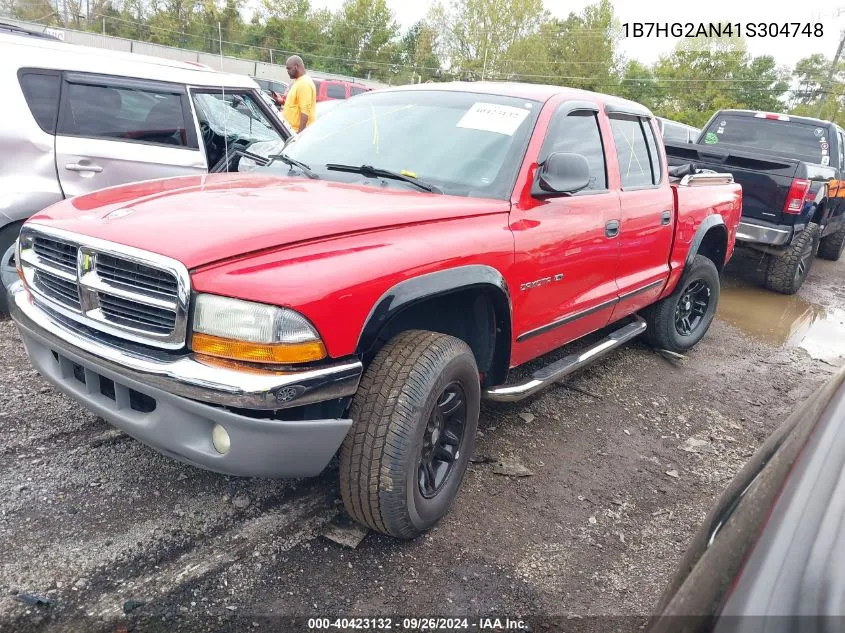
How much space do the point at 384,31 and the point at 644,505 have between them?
7009cm

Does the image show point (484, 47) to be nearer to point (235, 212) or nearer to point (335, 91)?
point (335, 91)

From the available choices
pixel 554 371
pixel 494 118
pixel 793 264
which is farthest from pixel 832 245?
pixel 494 118

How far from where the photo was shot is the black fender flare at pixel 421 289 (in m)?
2.30

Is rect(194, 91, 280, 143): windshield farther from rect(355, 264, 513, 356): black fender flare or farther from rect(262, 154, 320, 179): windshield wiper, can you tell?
rect(355, 264, 513, 356): black fender flare

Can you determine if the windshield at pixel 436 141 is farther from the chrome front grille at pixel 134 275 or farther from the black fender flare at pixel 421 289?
the chrome front grille at pixel 134 275

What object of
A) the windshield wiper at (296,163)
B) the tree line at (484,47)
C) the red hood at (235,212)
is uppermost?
the tree line at (484,47)

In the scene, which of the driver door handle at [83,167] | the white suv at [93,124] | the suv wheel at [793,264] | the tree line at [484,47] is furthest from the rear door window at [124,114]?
the tree line at [484,47]

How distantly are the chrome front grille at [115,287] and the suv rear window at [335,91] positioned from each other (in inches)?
699

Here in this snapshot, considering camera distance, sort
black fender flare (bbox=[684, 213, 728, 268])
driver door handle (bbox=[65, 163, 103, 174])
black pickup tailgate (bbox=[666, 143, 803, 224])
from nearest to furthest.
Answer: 1. driver door handle (bbox=[65, 163, 103, 174])
2. black fender flare (bbox=[684, 213, 728, 268])
3. black pickup tailgate (bbox=[666, 143, 803, 224])

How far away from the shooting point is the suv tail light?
21.7ft

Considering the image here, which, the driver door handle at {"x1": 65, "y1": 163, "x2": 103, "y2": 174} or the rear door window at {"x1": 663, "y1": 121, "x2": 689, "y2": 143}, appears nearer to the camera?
the driver door handle at {"x1": 65, "y1": 163, "x2": 103, "y2": 174}

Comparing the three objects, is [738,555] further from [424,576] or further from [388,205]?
[388,205]

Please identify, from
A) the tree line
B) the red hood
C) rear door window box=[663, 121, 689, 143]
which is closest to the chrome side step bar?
the red hood

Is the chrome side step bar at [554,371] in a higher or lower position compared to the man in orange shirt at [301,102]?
lower
